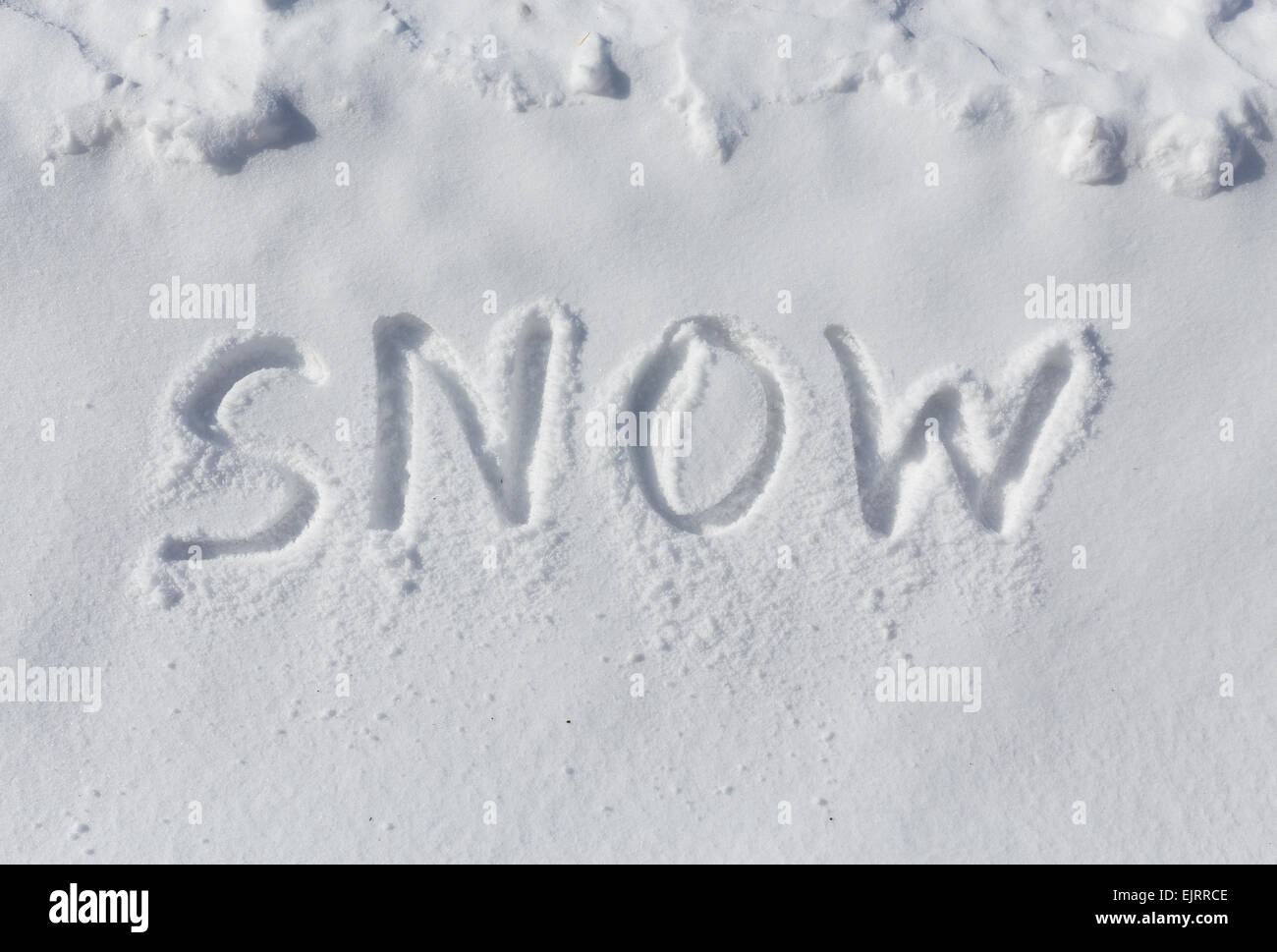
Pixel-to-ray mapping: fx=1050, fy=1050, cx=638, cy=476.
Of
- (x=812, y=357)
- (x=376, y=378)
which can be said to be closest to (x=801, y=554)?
(x=812, y=357)

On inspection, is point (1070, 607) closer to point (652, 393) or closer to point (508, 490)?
point (652, 393)

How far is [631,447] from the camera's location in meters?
1.98

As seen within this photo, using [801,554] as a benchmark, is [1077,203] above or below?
above

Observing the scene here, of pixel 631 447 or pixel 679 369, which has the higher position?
pixel 679 369

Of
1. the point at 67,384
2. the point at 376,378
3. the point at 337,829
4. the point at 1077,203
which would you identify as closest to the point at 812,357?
the point at 1077,203

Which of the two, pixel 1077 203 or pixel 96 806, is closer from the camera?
pixel 96 806

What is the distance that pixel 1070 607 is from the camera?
1.94m

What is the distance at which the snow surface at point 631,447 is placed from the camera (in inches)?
74.9

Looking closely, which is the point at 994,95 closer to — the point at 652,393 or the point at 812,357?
the point at 812,357

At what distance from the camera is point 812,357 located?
2.00m

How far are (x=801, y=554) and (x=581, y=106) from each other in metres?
0.96

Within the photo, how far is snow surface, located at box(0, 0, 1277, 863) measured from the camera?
1903 millimetres

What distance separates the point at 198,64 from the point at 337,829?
1.46m

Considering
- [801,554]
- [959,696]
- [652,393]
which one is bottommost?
[959,696]
